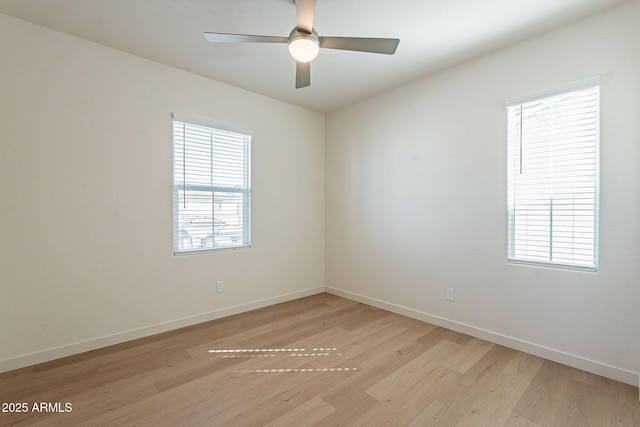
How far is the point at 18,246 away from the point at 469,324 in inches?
155

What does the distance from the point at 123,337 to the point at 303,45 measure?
293 centimetres

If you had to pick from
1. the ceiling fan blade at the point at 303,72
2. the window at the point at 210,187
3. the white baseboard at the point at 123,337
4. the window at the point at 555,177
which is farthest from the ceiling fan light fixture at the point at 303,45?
the white baseboard at the point at 123,337

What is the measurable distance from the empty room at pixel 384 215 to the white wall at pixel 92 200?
0.02 m

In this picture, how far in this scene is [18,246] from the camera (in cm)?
225

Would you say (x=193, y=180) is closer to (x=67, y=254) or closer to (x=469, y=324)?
(x=67, y=254)

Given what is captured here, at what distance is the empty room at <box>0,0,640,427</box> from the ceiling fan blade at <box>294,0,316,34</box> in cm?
2

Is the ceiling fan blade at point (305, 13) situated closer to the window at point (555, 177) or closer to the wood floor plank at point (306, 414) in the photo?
the window at point (555, 177)

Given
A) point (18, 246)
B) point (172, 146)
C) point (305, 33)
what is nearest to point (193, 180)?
point (172, 146)

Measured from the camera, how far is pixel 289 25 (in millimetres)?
2316

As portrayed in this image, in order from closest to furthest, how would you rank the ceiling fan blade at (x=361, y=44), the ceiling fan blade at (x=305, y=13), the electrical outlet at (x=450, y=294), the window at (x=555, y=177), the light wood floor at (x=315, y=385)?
the ceiling fan blade at (x=305, y=13)
the light wood floor at (x=315, y=385)
the ceiling fan blade at (x=361, y=44)
the window at (x=555, y=177)
the electrical outlet at (x=450, y=294)

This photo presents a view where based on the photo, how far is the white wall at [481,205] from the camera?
81.9 inches

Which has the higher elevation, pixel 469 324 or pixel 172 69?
pixel 172 69

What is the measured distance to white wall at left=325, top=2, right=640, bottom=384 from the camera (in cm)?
208

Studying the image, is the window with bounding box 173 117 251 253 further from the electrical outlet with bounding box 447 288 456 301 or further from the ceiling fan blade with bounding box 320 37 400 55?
the electrical outlet with bounding box 447 288 456 301
